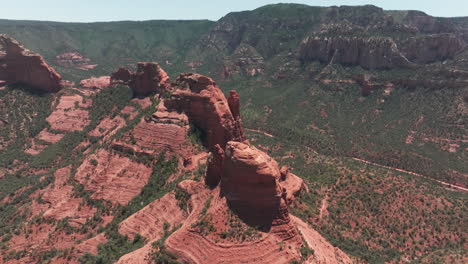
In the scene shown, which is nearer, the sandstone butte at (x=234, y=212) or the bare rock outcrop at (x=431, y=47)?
the sandstone butte at (x=234, y=212)

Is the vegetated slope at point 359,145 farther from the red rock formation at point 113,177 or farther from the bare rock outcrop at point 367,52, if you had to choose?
the red rock formation at point 113,177

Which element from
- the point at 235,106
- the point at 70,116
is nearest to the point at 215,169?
the point at 235,106

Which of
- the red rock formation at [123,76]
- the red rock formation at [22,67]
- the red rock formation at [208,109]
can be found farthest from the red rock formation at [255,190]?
the red rock formation at [22,67]

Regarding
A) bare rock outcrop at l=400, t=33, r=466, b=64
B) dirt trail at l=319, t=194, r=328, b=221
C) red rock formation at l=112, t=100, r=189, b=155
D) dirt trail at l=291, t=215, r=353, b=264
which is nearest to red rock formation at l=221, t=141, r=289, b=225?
dirt trail at l=291, t=215, r=353, b=264

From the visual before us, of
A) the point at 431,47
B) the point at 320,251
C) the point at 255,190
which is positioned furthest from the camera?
the point at 431,47

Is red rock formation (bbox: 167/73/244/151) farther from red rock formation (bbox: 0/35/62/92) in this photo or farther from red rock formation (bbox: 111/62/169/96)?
red rock formation (bbox: 0/35/62/92)

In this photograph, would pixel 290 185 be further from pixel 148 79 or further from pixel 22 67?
pixel 22 67
